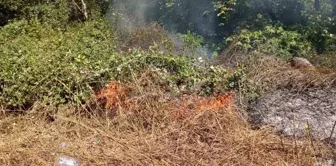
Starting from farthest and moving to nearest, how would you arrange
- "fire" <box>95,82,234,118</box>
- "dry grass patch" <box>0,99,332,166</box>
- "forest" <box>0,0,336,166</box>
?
"fire" <box>95,82,234,118</box> → "forest" <box>0,0,336,166</box> → "dry grass patch" <box>0,99,332,166</box>

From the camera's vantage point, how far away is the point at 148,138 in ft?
15.5

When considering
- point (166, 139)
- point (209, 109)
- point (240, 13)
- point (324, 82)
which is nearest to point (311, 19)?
point (240, 13)

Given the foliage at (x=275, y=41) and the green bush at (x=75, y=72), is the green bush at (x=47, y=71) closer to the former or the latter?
the green bush at (x=75, y=72)

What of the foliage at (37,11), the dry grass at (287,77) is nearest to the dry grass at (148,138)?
the dry grass at (287,77)

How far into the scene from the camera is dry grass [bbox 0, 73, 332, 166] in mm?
4246

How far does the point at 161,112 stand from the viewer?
515 cm

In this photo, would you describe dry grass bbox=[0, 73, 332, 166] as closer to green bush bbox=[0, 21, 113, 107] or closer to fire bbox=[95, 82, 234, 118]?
fire bbox=[95, 82, 234, 118]

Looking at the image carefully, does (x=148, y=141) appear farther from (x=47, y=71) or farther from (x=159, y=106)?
(x=47, y=71)

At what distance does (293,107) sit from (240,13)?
509 centimetres

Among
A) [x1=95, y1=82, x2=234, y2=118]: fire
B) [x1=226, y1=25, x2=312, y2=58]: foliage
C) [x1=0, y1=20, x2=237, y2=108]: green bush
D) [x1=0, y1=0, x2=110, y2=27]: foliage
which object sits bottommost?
[x1=226, y1=25, x2=312, y2=58]: foliage

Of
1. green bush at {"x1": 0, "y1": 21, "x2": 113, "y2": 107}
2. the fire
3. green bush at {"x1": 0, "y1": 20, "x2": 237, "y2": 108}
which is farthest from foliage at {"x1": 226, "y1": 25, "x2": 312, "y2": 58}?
green bush at {"x1": 0, "y1": 21, "x2": 113, "y2": 107}

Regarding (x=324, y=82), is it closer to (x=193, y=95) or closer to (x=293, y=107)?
(x=293, y=107)

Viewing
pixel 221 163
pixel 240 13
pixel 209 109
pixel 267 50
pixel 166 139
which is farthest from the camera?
pixel 240 13

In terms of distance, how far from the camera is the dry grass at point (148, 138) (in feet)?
13.9
